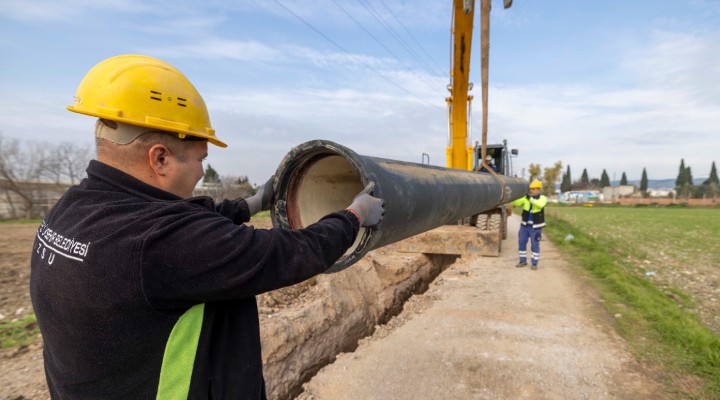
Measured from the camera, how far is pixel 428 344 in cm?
454

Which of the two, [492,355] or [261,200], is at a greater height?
[261,200]

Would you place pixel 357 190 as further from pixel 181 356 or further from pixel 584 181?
pixel 584 181

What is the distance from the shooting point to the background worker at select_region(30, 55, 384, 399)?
116cm

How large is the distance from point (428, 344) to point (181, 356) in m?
3.69

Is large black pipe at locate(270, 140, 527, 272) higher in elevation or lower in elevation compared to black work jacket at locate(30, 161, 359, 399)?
higher

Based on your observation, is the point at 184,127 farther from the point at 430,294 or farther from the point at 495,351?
the point at 430,294

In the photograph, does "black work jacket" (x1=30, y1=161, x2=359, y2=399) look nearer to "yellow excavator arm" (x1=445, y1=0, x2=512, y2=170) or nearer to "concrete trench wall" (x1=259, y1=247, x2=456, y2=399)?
"concrete trench wall" (x1=259, y1=247, x2=456, y2=399)

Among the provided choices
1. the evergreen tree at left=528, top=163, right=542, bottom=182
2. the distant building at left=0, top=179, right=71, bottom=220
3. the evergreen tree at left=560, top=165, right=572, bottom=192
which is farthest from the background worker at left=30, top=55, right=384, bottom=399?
the evergreen tree at left=560, top=165, right=572, bottom=192

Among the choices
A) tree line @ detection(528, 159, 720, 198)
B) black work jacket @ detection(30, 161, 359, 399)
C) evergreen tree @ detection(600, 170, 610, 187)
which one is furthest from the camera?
evergreen tree @ detection(600, 170, 610, 187)

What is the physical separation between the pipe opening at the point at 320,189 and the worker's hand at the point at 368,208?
6.7 inches

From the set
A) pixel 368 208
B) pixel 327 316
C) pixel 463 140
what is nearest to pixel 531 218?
pixel 463 140

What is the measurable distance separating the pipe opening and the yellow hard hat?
539 mm

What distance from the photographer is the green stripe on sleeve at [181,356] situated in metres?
1.26

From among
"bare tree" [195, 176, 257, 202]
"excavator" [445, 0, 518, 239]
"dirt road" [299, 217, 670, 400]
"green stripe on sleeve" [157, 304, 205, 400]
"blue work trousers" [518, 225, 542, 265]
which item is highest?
"excavator" [445, 0, 518, 239]
